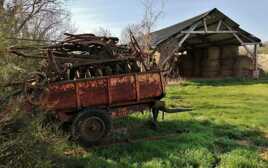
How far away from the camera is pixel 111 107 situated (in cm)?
700

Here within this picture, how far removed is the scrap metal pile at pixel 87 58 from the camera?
6621mm

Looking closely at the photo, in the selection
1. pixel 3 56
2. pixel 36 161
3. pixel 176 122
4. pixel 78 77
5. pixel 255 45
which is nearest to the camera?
pixel 36 161

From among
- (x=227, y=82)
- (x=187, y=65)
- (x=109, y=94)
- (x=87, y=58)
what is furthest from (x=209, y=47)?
(x=109, y=94)

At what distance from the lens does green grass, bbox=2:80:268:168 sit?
5.45 metres

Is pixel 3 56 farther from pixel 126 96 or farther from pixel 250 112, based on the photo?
pixel 250 112

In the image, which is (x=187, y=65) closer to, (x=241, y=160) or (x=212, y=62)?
(x=212, y=62)

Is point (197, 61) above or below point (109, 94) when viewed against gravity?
above

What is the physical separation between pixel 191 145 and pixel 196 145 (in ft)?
0.34

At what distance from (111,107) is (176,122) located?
7.66 feet

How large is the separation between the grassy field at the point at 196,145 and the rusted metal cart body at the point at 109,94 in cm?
68

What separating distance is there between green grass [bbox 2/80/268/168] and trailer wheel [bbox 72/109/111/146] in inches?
9.5

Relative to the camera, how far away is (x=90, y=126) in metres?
6.62

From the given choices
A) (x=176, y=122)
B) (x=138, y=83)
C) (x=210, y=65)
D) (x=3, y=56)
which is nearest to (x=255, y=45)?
(x=210, y=65)

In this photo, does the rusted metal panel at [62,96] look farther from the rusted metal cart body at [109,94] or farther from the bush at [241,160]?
the bush at [241,160]
